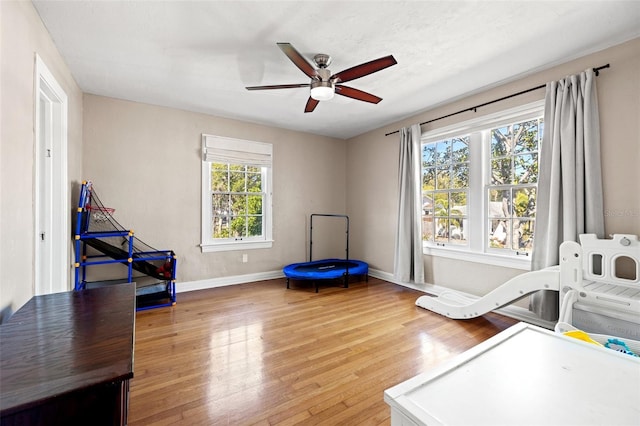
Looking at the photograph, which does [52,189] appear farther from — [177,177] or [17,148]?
[177,177]

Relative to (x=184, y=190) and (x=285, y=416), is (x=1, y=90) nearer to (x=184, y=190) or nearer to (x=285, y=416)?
(x=285, y=416)

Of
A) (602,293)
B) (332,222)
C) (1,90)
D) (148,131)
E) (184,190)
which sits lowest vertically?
(602,293)

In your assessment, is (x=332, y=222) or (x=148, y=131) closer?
(x=148, y=131)

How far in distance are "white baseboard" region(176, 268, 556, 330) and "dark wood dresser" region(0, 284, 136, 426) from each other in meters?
2.57

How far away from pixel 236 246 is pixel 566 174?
4033 millimetres

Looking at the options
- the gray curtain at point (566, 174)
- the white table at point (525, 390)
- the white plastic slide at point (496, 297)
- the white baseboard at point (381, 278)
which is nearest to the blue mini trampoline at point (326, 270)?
the white baseboard at point (381, 278)

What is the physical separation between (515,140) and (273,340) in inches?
129

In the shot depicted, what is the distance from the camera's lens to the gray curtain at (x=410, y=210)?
13.0 feet

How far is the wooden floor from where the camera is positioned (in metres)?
1.67

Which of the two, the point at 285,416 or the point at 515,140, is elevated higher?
the point at 515,140

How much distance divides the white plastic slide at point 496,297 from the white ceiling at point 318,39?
1.96m

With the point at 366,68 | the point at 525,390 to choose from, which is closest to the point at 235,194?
the point at 366,68

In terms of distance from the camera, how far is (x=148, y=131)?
12.3ft

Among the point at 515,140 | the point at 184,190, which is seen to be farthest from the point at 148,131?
the point at 515,140
